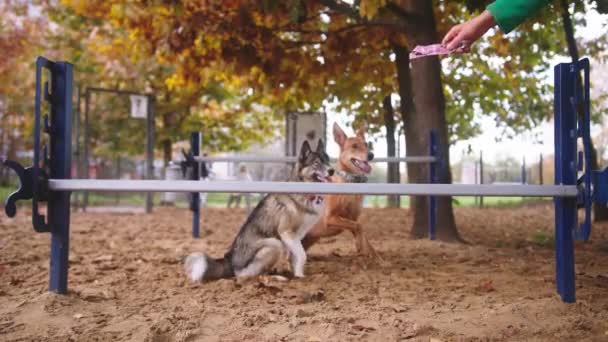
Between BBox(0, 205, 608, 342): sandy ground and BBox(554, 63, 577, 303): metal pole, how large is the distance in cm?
18

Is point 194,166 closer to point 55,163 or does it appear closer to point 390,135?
point 55,163

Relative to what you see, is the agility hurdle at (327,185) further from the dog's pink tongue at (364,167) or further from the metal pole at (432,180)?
the metal pole at (432,180)

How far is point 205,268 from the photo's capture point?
3.93 metres

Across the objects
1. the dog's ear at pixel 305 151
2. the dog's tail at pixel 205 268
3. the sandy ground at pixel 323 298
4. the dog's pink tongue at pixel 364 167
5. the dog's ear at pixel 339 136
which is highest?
the dog's ear at pixel 339 136

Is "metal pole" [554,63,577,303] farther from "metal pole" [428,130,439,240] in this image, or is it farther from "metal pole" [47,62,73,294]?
"metal pole" [47,62,73,294]

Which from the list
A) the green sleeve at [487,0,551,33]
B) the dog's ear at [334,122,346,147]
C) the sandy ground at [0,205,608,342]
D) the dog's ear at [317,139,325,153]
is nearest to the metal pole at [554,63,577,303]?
the sandy ground at [0,205,608,342]

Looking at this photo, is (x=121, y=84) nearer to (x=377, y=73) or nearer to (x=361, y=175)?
(x=377, y=73)

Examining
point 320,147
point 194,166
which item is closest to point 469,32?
point 320,147

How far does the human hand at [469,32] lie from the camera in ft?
5.81

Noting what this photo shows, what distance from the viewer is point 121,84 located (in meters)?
15.2

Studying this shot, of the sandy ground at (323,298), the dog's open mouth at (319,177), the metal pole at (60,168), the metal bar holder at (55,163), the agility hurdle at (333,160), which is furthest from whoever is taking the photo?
the agility hurdle at (333,160)

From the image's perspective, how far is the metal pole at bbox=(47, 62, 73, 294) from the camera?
128 inches

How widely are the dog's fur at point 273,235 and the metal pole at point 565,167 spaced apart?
1813 mm

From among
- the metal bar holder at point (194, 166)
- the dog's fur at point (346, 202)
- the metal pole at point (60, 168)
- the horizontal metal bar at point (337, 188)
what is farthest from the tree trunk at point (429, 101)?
the metal pole at point (60, 168)
